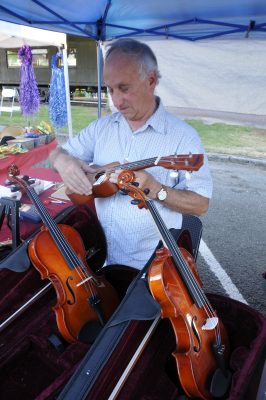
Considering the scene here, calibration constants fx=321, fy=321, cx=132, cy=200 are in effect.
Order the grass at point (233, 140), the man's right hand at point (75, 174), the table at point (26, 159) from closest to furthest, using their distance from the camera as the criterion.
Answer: the man's right hand at point (75, 174)
the table at point (26, 159)
the grass at point (233, 140)

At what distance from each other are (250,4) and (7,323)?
8.43 ft

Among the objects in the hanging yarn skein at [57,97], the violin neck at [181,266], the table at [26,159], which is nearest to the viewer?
the violin neck at [181,266]

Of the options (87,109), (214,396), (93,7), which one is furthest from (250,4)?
(87,109)

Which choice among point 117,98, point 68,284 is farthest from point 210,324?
point 117,98

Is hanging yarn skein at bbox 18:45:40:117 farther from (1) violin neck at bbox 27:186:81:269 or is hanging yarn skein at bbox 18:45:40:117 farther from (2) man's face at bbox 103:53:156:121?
(1) violin neck at bbox 27:186:81:269

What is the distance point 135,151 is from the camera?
1.52 meters

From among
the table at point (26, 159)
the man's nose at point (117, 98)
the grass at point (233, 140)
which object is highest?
the man's nose at point (117, 98)

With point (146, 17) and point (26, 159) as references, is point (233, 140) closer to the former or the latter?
point (146, 17)

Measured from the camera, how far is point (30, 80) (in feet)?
19.6

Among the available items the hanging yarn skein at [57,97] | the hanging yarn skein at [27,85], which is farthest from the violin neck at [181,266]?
the hanging yarn skein at [27,85]

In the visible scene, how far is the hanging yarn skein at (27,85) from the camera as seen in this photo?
587cm

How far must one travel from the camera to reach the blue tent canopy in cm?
247

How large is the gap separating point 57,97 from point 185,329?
18.8ft

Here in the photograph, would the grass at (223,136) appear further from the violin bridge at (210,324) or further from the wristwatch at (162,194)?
the violin bridge at (210,324)
